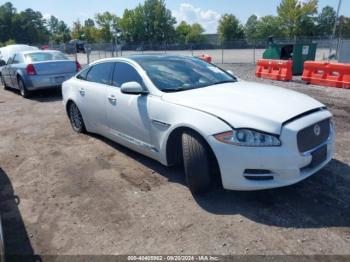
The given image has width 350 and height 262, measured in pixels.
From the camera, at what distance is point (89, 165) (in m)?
4.78

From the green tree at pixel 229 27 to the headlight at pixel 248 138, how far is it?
7522cm

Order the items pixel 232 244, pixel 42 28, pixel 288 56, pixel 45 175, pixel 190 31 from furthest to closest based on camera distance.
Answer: pixel 42 28
pixel 190 31
pixel 288 56
pixel 45 175
pixel 232 244

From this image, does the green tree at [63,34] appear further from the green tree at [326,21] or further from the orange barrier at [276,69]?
the orange barrier at [276,69]

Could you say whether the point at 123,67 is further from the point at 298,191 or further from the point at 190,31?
the point at 190,31

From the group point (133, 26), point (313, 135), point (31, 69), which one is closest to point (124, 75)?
point (313, 135)

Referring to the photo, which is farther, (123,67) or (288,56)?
(288,56)

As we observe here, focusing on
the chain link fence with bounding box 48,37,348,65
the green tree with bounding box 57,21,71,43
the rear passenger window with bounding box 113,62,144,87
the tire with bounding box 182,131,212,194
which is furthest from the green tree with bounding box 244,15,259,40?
the tire with bounding box 182,131,212,194

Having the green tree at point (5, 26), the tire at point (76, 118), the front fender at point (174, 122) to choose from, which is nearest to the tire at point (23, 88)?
the tire at point (76, 118)

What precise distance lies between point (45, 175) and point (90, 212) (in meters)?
1.37

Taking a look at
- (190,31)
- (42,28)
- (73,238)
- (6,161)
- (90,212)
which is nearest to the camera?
(73,238)

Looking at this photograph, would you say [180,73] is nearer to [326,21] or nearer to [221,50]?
[221,50]

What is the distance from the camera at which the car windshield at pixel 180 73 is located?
4141 millimetres

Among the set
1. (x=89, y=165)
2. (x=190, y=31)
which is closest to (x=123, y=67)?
(x=89, y=165)

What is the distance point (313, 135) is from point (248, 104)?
0.75 metres
